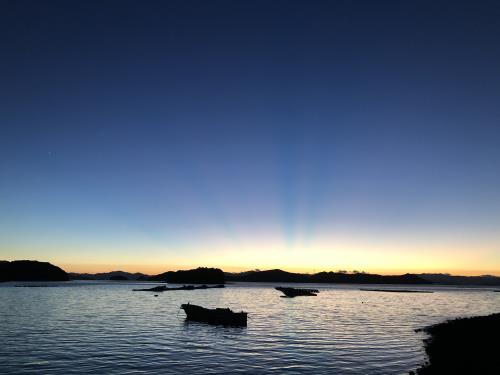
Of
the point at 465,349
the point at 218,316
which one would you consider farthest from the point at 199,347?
the point at 465,349

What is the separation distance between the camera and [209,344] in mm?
45031

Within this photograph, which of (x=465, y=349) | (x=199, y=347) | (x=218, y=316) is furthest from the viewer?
(x=218, y=316)

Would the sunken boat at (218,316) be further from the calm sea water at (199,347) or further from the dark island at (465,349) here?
the dark island at (465,349)

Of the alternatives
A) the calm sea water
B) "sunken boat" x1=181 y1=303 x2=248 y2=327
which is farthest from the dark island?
"sunken boat" x1=181 y1=303 x2=248 y2=327

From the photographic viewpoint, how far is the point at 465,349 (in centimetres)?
3769

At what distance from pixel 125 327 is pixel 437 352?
39.4m

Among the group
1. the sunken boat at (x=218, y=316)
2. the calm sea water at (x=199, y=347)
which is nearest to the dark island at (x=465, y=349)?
the calm sea water at (x=199, y=347)

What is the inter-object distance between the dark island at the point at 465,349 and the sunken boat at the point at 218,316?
25099 millimetres

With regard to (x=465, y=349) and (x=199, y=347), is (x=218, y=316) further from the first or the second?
(x=465, y=349)

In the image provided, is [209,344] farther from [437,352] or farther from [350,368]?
[437,352]

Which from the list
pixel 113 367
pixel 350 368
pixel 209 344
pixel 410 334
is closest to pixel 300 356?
pixel 350 368

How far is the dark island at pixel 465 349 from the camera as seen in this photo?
29019 millimetres

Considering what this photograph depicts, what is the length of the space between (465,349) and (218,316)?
35.3 meters

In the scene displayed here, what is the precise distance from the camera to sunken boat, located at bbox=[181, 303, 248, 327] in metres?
60.1
